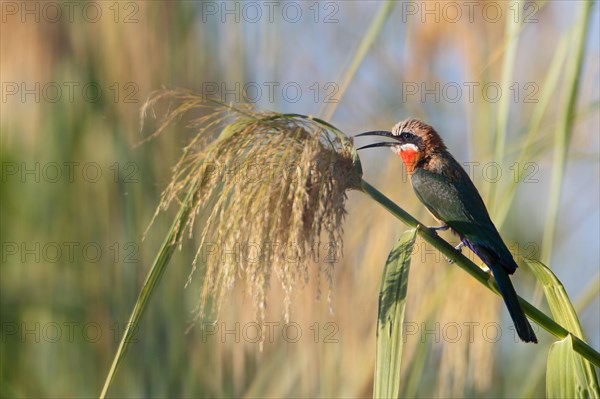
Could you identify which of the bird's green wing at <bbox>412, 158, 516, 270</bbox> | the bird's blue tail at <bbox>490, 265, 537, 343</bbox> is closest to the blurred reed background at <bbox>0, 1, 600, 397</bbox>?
the bird's green wing at <bbox>412, 158, 516, 270</bbox>

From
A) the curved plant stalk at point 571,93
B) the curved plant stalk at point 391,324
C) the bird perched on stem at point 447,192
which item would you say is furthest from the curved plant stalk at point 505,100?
the curved plant stalk at point 391,324

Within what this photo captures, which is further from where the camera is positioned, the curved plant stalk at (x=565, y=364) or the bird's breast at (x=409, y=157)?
the bird's breast at (x=409, y=157)

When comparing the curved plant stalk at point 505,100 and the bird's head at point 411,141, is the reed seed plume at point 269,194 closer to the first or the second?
the curved plant stalk at point 505,100

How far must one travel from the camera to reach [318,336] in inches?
88.0

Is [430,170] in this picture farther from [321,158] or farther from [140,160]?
[321,158]

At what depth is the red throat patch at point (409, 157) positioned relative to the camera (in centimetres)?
254

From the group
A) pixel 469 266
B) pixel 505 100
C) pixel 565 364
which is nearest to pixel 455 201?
pixel 505 100

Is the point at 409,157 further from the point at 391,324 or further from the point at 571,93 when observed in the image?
the point at 391,324

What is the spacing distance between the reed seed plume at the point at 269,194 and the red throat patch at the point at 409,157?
3.59ft

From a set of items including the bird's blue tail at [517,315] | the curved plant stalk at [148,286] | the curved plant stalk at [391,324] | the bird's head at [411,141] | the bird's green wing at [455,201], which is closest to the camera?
the curved plant stalk at [391,324]

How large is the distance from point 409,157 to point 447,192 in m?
0.25

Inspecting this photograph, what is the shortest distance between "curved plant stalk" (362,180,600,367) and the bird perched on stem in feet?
0.76

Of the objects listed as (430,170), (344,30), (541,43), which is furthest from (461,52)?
(344,30)

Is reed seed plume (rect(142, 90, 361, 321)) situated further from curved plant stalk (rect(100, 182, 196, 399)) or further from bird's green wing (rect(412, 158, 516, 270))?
bird's green wing (rect(412, 158, 516, 270))
